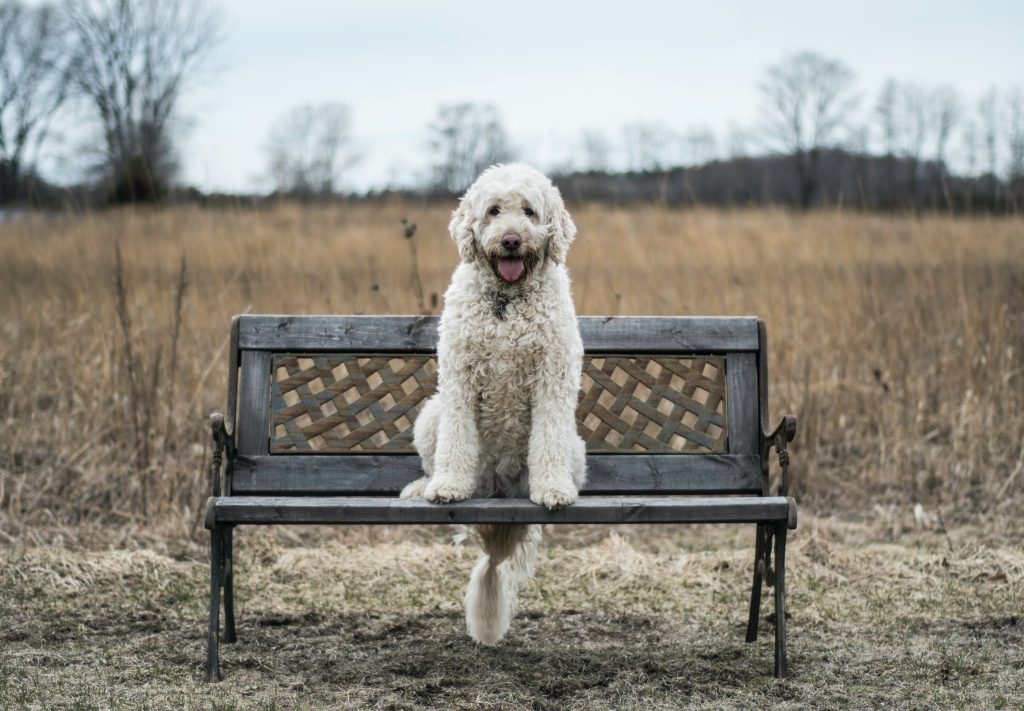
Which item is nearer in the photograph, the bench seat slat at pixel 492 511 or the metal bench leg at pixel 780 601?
the bench seat slat at pixel 492 511

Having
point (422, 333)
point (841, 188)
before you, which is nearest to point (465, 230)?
point (422, 333)

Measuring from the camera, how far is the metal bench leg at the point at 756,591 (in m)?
4.00

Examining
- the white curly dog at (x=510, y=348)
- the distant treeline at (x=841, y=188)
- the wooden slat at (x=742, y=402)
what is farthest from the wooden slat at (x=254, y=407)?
the distant treeline at (x=841, y=188)

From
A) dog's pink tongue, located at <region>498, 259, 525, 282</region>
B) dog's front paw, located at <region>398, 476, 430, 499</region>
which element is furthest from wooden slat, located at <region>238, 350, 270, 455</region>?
dog's pink tongue, located at <region>498, 259, 525, 282</region>

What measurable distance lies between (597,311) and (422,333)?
249cm

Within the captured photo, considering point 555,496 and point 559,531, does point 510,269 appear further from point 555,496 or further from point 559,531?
point 559,531

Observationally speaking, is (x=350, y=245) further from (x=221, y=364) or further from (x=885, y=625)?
(x=885, y=625)

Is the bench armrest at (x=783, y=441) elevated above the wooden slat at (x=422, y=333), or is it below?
below

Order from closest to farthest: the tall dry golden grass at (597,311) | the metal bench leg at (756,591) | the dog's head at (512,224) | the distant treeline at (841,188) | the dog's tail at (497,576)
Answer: the dog's head at (512,224), the dog's tail at (497,576), the metal bench leg at (756,591), the tall dry golden grass at (597,311), the distant treeline at (841,188)

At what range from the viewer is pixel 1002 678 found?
3.68m

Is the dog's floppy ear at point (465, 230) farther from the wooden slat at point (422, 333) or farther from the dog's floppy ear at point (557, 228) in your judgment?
the wooden slat at point (422, 333)

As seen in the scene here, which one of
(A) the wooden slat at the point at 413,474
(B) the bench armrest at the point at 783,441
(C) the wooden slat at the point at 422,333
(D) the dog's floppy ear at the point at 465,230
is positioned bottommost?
(A) the wooden slat at the point at 413,474

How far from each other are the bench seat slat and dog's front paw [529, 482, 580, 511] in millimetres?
27

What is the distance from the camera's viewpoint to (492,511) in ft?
10.9
